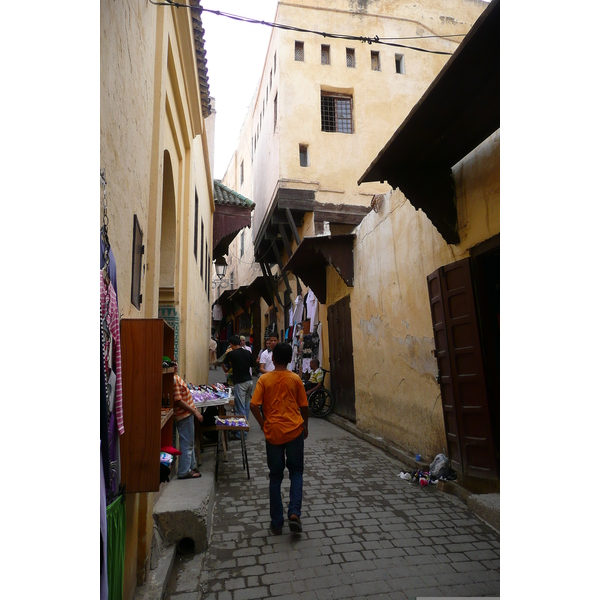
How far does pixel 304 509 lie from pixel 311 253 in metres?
5.82

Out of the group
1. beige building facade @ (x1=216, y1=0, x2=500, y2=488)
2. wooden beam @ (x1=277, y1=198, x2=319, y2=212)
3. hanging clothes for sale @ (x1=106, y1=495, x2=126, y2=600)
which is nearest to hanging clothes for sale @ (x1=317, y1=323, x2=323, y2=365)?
beige building facade @ (x1=216, y1=0, x2=500, y2=488)

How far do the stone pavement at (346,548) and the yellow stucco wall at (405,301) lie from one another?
45.5 inches

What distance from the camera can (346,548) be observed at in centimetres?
383

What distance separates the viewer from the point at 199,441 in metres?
6.91

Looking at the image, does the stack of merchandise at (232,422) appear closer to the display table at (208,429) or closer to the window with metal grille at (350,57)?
the display table at (208,429)

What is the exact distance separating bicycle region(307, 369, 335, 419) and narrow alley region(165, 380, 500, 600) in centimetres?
464

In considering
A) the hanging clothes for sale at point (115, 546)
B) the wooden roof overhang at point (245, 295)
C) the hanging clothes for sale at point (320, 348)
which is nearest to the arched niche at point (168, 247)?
the hanging clothes for sale at point (115, 546)

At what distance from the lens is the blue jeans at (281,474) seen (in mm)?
4188

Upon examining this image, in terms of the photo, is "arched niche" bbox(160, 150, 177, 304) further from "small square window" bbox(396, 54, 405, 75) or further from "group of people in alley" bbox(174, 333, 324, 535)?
"small square window" bbox(396, 54, 405, 75)

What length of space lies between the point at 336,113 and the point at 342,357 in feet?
23.9

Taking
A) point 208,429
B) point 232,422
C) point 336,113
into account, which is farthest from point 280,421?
point 336,113

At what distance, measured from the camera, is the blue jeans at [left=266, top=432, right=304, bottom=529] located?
4.19 metres

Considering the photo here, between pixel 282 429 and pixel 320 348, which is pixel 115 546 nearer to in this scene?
pixel 282 429

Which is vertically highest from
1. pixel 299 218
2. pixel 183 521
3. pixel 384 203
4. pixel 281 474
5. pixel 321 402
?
pixel 299 218
